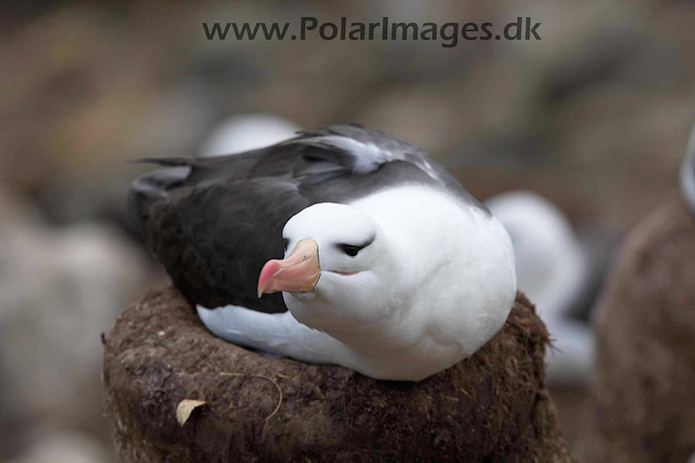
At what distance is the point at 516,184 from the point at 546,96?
182cm

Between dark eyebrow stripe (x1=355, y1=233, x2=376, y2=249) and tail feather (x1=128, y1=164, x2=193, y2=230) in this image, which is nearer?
dark eyebrow stripe (x1=355, y1=233, x2=376, y2=249)

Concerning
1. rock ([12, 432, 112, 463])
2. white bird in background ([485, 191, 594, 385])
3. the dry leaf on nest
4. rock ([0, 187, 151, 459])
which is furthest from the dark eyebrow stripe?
rock ([0, 187, 151, 459])

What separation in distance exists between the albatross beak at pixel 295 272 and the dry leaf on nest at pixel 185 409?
50 cm

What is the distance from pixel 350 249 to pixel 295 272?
0.41ft

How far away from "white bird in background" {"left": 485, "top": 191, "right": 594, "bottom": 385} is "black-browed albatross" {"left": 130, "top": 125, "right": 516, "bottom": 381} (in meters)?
3.43

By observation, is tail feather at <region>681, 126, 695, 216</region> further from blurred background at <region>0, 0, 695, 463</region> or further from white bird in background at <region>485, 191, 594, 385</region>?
blurred background at <region>0, 0, 695, 463</region>

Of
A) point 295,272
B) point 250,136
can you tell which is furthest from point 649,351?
point 250,136

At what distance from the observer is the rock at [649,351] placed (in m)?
3.70

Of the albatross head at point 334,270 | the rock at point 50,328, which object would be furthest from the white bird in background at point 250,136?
the albatross head at point 334,270

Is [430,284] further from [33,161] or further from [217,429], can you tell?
[33,161]

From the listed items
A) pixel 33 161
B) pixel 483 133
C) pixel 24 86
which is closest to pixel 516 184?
pixel 483 133

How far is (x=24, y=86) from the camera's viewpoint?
1013 centimetres

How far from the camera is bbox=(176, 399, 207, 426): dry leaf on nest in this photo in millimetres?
2143

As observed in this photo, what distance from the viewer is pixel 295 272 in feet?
5.66
